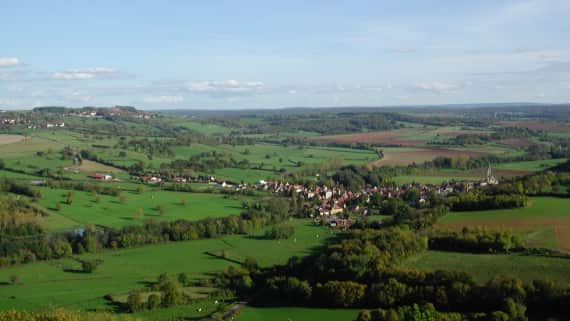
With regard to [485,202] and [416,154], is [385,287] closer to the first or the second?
[485,202]

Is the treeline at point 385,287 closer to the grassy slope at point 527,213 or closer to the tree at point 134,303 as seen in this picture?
the tree at point 134,303

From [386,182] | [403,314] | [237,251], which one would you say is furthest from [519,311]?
[386,182]

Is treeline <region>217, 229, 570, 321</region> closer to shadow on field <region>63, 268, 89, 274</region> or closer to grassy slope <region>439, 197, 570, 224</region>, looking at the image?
grassy slope <region>439, 197, 570, 224</region>

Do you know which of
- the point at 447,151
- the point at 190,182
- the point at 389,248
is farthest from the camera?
the point at 447,151

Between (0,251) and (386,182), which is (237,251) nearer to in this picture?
(0,251)

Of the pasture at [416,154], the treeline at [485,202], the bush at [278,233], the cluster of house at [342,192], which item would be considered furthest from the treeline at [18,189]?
the pasture at [416,154]
